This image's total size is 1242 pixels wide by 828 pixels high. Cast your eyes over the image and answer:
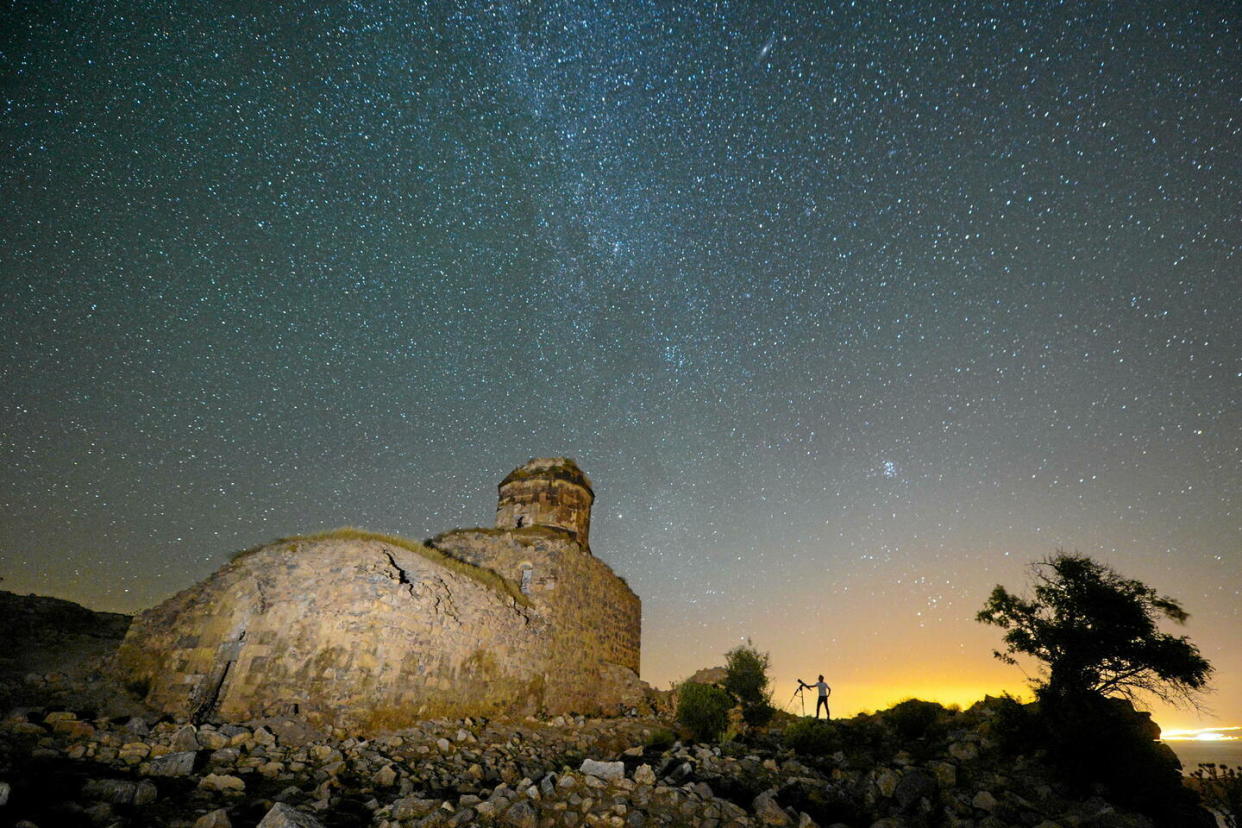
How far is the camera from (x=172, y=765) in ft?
20.4

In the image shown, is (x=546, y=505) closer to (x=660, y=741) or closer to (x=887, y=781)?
→ (x=660, y=741)

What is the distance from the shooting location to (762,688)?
1811 centimetres

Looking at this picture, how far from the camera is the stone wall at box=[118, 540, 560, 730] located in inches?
395

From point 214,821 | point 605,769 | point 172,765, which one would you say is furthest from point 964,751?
point 172,765

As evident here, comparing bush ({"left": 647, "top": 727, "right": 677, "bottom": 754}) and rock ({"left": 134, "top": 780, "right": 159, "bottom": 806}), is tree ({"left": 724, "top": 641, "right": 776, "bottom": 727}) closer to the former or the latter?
bush ({"left": 647, "top": 727, "right": 677, "bottom": 754})

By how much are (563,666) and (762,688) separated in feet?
25.5

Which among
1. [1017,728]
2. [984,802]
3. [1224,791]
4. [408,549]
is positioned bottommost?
[984,802]

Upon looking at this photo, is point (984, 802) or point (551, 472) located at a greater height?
point (551, 472)

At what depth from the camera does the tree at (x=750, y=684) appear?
55.6ft

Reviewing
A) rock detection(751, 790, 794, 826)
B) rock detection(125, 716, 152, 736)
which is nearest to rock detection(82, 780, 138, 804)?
rock detection(125, 716, 152, 736)

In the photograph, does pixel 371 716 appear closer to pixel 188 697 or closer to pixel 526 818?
pixel 188 697

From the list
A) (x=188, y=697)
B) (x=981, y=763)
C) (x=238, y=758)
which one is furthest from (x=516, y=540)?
(x=981, y=763)

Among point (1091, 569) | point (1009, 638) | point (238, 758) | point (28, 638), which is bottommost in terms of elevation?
point (238, 758)

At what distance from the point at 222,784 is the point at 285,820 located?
260cm
